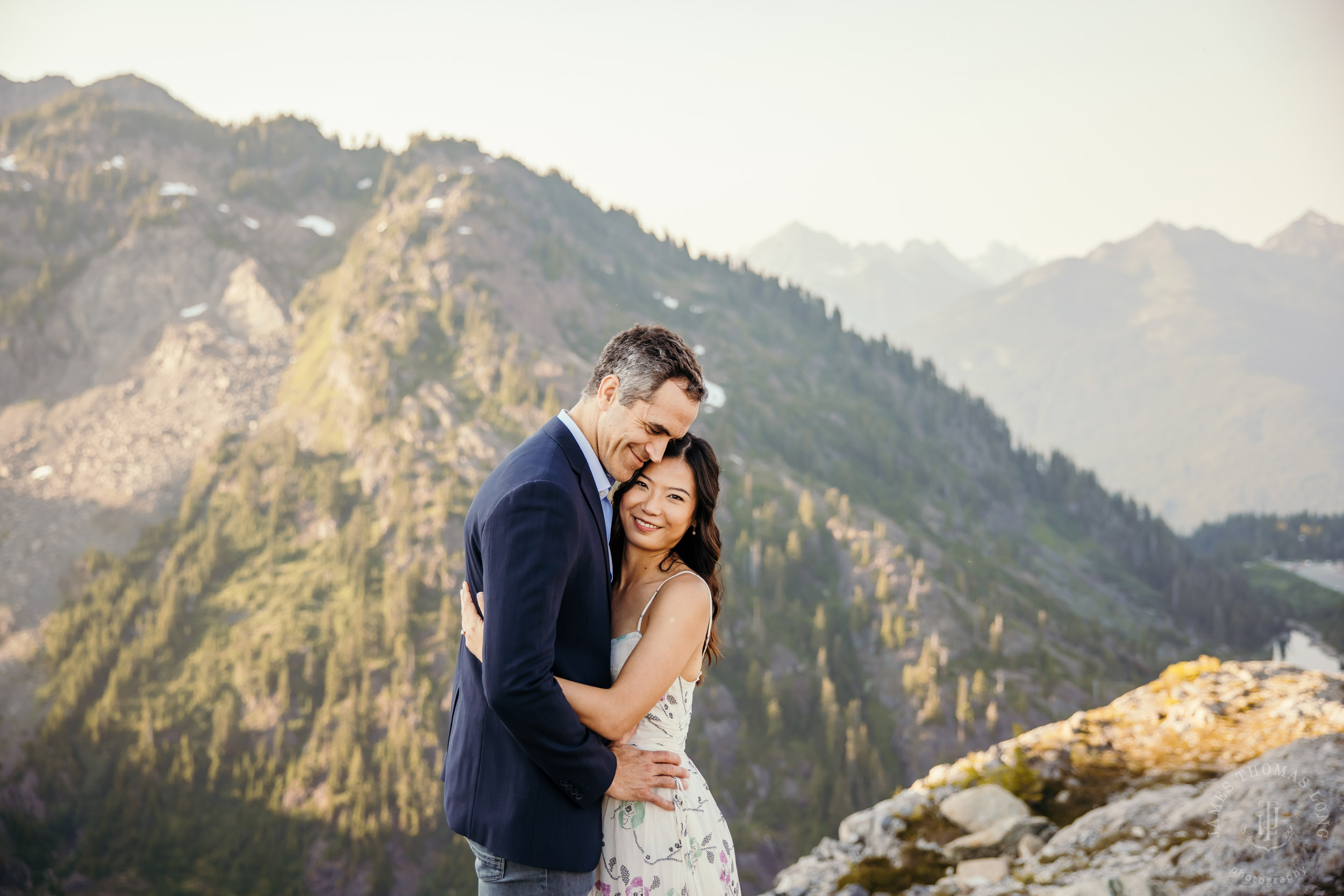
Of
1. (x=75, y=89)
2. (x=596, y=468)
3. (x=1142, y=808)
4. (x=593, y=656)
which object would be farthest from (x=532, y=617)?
(x=75, y=89)

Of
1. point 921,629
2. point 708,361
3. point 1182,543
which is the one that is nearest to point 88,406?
point 708,361

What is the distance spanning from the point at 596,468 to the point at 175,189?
608ft

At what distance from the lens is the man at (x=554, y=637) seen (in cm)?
385

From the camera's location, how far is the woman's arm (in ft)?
13.7

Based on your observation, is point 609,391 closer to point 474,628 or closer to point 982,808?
point 474,628

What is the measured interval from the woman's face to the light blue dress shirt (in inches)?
15.5

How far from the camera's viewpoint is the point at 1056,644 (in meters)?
116

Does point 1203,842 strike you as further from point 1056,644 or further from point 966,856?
point 1056,644

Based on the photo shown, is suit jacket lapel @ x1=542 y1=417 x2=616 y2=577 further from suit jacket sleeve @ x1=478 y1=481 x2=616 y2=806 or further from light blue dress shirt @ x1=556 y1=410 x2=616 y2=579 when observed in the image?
suit jacket sleeve @ x1=478 y1=481 x2=616 y2=806

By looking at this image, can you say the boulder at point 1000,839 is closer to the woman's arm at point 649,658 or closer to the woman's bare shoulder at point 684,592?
the woman's arm at point 649,658

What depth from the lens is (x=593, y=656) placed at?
440cm

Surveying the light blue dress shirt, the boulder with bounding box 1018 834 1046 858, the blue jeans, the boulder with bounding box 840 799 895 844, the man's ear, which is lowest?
the boulder with bounding box 840 799 895 844

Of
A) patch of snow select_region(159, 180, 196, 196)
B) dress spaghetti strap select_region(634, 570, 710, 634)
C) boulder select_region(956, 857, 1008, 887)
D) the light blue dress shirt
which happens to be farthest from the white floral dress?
patch of snow select_region(159, 180, 196, 196)

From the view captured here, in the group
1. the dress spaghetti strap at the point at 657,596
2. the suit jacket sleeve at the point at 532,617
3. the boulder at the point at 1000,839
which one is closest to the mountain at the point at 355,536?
the boulder at the point at 1000,839
